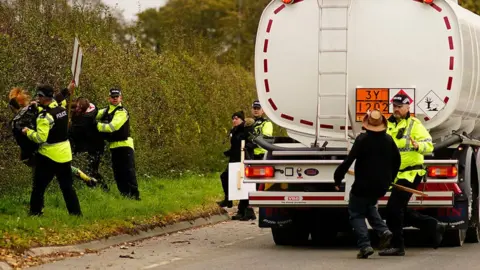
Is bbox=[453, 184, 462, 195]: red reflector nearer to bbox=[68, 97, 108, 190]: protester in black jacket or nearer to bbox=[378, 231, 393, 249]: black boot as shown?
bbox=[378, 231, 393, 249]: black boot

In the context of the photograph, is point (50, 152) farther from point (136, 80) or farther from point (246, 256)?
point (136, 80)

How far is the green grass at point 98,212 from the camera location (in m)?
15.4

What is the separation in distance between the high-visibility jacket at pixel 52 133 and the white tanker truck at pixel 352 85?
254cm

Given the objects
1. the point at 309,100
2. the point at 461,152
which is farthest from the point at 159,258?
the point at 461,152

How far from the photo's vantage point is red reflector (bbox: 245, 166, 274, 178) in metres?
16.2

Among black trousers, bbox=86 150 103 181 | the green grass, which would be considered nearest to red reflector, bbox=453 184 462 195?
the green grass

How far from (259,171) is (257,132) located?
366cm

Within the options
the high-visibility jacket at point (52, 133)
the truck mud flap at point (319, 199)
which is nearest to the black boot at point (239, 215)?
the high-visibility jacket at point (52, 133)

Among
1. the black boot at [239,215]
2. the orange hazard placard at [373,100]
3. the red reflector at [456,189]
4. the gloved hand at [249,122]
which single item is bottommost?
the black boot at [239,215]

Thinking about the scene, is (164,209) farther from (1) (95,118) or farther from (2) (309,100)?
(2) (309,100)

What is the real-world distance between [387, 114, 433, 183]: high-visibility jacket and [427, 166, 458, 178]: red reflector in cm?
27

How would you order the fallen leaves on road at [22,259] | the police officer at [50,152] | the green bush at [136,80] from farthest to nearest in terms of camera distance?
the green bush at [136,80] → the police officer at [50,152] → the fallen leaves on road at [22,259]

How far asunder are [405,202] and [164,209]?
5.23 meters

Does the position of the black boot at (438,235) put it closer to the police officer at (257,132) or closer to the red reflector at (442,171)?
the red reflector at (442,171)
